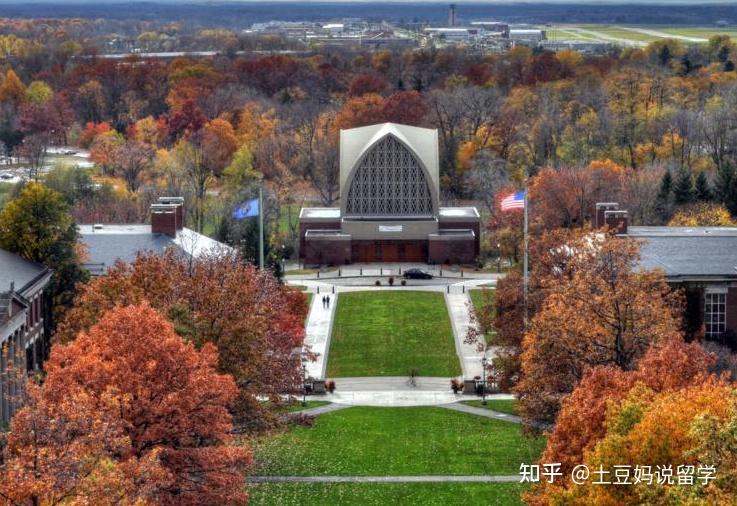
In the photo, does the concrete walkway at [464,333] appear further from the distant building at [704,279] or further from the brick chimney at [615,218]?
the distant building at [704,279]

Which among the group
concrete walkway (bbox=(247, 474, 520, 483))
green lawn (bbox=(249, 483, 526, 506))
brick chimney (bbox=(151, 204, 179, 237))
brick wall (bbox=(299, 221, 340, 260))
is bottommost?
brick wall (bbox=(299, 221, 340, 260))

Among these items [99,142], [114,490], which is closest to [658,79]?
[99,142]

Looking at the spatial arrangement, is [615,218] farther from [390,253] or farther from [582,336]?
[390,253]

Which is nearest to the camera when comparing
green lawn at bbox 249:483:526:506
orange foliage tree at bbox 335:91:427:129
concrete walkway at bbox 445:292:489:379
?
green lawn at bbox 249:483:526:506

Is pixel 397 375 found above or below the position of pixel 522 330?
below

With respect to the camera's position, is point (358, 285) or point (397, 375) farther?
point (358, 285)

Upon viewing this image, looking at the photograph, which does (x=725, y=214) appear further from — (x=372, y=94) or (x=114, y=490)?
(x=372, y=94)

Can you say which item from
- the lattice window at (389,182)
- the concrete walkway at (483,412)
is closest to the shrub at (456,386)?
the concrete walkway at (483,412)

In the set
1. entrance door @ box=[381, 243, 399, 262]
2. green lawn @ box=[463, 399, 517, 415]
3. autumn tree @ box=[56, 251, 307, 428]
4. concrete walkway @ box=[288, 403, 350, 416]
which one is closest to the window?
green lawn @ box=[463, 399, 517, 415]

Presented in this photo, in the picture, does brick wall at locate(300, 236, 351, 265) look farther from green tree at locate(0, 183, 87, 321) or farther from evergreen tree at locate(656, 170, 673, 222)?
green tree at locate(0, 183, 87, 321)
